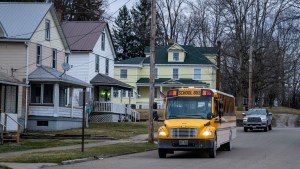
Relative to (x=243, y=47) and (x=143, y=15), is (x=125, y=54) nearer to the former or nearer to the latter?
(x=143, y=15)

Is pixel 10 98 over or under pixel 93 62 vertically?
under

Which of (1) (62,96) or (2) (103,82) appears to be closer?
(1) (62,96)

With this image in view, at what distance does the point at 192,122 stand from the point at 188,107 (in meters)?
1.22

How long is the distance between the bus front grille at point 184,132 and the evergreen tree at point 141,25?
77.7m

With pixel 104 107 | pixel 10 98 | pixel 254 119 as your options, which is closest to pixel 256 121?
pixel 254 119

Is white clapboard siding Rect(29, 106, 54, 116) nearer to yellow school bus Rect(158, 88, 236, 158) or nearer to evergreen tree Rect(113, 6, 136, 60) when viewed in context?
yellow school bus Rect(158, 88, 236, 158)

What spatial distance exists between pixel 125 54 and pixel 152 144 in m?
73.6

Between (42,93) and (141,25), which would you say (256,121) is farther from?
(141,25)

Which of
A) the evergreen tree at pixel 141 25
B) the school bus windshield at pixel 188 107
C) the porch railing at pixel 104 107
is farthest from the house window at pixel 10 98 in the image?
the evergreen tree at pixel 141 25

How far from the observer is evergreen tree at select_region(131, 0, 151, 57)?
100938 mm

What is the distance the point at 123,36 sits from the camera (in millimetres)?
103750

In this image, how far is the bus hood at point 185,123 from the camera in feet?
72.1

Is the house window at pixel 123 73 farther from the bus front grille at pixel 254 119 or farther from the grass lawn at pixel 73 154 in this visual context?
the grass lawn at pixel 73 154

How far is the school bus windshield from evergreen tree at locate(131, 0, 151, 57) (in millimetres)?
76212
